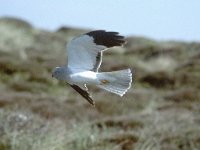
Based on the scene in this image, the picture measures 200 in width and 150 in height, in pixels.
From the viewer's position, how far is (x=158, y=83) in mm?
17750

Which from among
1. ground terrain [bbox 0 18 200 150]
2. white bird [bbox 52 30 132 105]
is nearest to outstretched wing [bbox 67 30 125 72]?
white bird [bbox 52 30 132 105]

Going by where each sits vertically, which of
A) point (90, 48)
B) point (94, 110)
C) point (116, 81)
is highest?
point (90, 48)

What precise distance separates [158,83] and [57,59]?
4.02 m

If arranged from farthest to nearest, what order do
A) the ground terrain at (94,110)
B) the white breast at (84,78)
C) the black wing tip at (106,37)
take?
1. the ground terrain at (94,110)
2. the black wing tip at (106,37)
3. the white breast at (84,78)

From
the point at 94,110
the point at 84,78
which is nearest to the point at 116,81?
the point at 84,78

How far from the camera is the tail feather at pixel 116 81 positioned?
128 inches

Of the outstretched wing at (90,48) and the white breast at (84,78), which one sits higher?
the outstretched wing at (90,48)

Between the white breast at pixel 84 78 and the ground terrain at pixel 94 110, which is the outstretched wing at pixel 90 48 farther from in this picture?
the ground terrain at pixel 94 110

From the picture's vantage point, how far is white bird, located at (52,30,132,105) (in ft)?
10.5

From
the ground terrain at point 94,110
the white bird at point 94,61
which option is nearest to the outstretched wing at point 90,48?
the white bird at point 94,61

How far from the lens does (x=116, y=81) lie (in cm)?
335

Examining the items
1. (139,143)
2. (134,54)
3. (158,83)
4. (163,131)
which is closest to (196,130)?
(163,131)

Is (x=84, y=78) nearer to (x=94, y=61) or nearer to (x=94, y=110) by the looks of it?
(x=94, y=61)

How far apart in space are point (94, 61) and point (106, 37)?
13 cm
